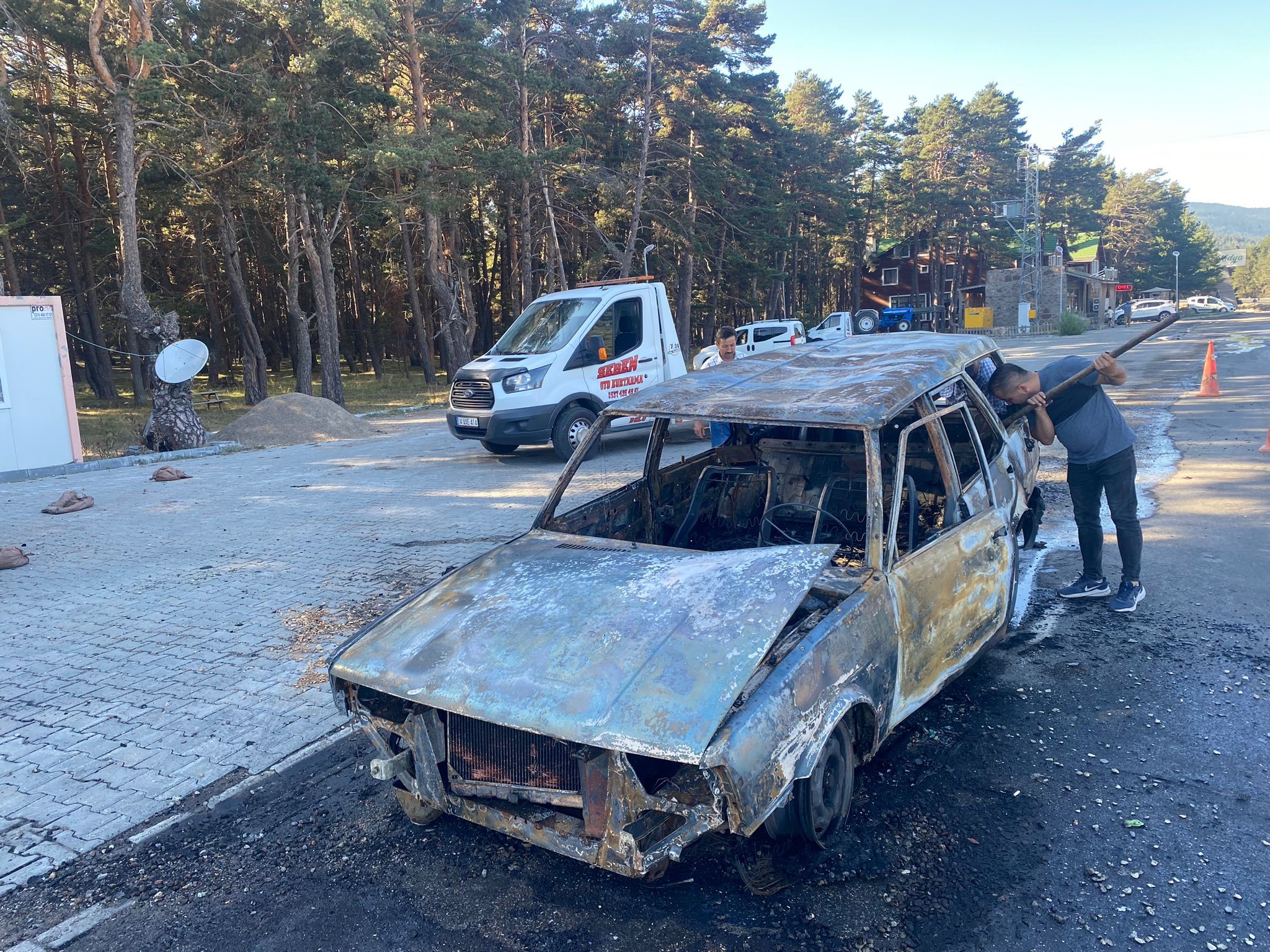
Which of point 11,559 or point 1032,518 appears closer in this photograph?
point 1032,518

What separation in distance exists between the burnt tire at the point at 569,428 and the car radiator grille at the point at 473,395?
0.96m

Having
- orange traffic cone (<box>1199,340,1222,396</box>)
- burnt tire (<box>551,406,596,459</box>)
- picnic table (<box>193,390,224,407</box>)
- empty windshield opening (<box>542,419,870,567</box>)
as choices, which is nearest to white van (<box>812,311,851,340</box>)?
orange traffic cone (<box>1199,340,1222,396</box>)

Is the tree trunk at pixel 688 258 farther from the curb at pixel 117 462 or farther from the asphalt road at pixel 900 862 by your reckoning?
the asphalt road at pixel 900 862

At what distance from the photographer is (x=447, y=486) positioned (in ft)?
36.1

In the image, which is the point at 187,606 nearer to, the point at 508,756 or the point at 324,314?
the point at 508,756

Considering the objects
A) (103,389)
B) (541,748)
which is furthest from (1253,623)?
(103,389)

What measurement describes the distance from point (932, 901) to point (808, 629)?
96cm

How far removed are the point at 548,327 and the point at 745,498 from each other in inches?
317

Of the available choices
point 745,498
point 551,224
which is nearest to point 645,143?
point 551,224

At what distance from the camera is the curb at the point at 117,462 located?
42.6 feet

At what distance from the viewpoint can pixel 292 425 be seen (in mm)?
16453

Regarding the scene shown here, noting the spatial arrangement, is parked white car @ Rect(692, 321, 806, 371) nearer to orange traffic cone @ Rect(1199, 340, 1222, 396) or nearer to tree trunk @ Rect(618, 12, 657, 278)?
tree trunk @ Rect(618, 12, 657, 278)

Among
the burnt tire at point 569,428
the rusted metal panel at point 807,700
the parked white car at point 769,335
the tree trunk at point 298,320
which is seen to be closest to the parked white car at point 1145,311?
the parked white car at point 769,335

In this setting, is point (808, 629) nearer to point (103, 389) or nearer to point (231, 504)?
point (231, 504)
